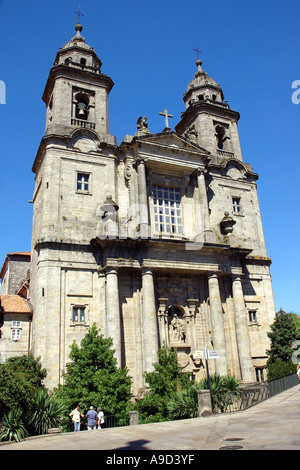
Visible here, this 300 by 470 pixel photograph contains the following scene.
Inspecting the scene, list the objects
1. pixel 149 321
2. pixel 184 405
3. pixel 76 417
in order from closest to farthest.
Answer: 1. pixel 184 405
2. pixel 76 417
3. pixel 149 321

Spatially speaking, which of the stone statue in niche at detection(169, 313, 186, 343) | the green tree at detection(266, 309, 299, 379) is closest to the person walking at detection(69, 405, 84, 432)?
the stone statue in niche at detection(169, 313, 186, 343)

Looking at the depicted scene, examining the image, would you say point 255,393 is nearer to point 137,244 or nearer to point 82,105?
point 137,244

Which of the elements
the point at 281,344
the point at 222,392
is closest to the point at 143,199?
the point at 222,392

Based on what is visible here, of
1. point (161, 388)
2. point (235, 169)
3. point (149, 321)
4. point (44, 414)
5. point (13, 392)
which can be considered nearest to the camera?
point (13, 392)

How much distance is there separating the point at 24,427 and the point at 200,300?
15.6 meters

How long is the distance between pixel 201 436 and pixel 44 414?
22.2 ft

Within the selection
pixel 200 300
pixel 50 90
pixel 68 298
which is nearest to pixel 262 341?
pixel 200 300

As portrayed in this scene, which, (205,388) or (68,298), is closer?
(205,388)

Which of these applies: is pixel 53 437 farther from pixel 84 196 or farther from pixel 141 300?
pixel 84 196

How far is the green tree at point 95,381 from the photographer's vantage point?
18.0 m

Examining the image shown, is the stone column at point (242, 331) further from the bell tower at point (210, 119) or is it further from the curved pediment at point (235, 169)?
the bell tower at point (210, 119)

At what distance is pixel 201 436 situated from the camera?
10656 millimetres

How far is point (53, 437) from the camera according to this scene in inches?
508

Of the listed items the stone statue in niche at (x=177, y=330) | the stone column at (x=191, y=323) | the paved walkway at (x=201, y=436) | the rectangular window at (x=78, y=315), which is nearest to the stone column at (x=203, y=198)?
the stone column at (x=191, y=323)
